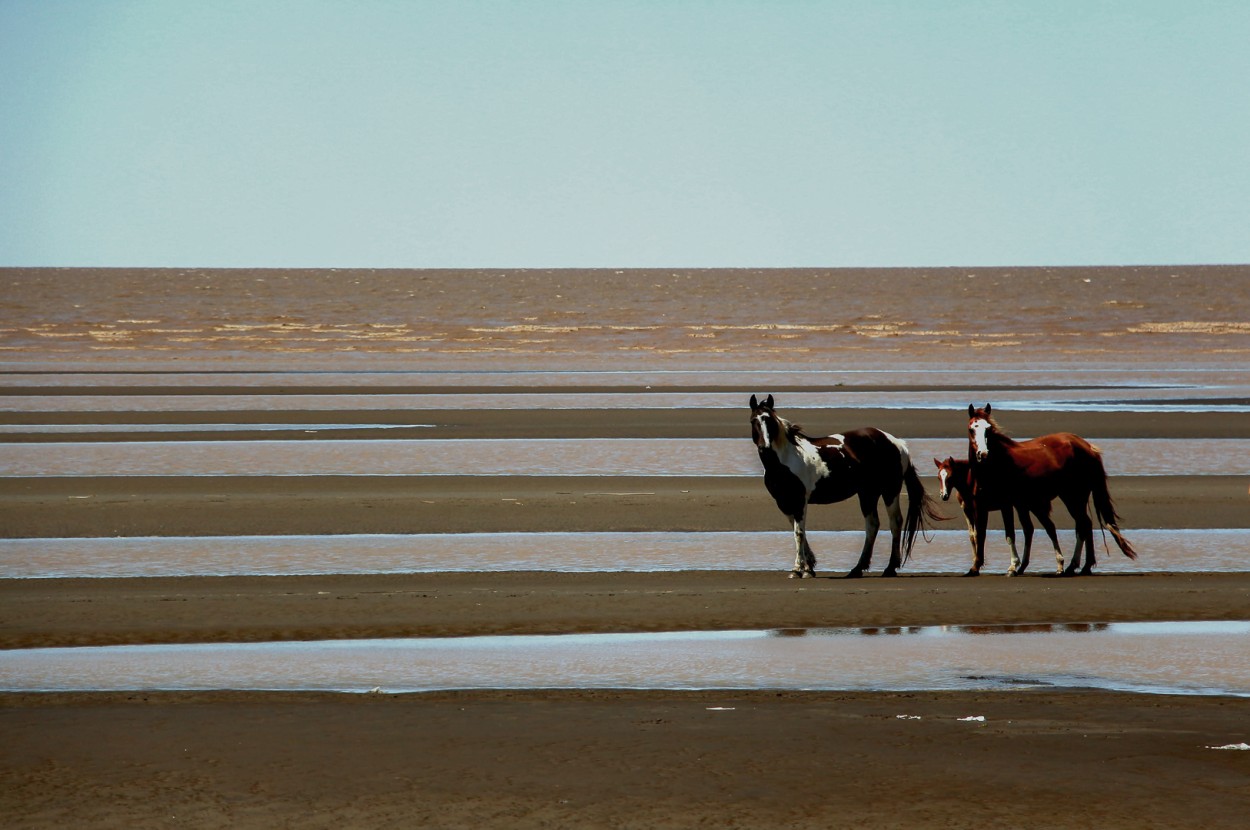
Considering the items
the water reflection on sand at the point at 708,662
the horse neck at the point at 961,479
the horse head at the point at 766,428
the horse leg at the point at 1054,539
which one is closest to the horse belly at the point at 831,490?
the horse head at the point at 766,428

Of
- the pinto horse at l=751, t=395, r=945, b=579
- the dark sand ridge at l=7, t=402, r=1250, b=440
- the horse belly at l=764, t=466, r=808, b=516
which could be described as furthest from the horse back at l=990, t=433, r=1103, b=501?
the dark sand ridge at l=7, t=402, r=1250, b=440

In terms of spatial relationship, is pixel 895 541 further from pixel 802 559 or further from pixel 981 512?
pixel 802 559

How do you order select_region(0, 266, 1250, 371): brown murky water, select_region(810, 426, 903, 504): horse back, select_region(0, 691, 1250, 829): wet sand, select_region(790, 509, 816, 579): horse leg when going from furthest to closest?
1. select_region(0, 266, 1250, 371): brown murky water
2. select_region(810, 426, 903, 504): horse back
3. select_region(790, 509, 816, 579): horse leg
4. select_region(0, 691, 1250, 829): wet sand

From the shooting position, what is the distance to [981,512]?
1321cm

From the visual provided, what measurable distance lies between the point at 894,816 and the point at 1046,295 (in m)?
116

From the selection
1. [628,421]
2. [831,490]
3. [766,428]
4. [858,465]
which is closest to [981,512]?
[858,465]

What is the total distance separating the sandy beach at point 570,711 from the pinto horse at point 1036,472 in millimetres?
498

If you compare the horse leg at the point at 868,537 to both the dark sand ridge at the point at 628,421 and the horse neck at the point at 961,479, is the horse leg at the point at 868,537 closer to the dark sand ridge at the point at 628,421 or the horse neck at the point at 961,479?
the horse neck at the point at 961,479

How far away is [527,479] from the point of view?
20188 millimetres

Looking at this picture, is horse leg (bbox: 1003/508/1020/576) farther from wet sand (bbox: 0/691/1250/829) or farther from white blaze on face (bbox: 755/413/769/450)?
wet sand (bbox: 0/691/1250/829)

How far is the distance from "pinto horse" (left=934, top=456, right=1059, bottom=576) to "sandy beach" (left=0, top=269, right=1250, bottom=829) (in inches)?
9.2

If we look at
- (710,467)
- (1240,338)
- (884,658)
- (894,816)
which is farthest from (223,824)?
(1240,338)

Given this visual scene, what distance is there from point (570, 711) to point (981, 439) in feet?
18.7

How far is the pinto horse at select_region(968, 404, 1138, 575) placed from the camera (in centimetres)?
1307
